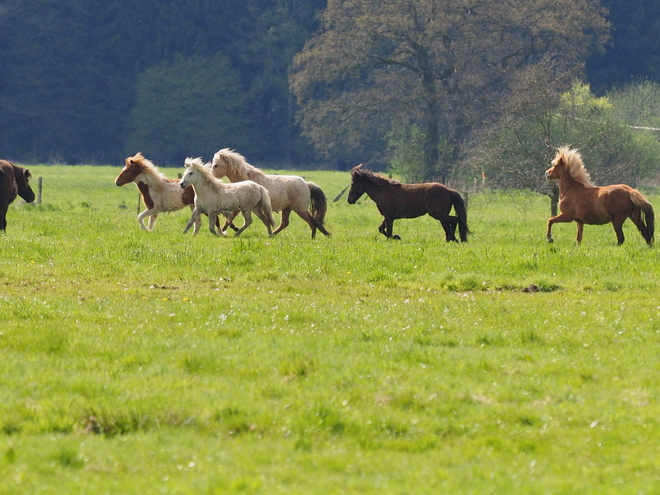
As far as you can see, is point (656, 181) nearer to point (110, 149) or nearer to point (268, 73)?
point (268, 73)

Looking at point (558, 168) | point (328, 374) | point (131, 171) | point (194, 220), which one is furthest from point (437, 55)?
point (328, 374)

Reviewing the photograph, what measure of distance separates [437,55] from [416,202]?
35.1 metres

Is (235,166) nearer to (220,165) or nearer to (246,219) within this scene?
(220,165)

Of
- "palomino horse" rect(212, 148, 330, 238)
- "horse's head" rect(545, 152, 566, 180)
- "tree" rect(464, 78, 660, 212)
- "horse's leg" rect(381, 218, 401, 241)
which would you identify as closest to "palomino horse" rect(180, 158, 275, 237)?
"palomino horse" rect(212, 148, 330, 238)

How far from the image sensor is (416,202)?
21109mm

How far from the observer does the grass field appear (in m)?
6.59

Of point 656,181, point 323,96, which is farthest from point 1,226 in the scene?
point 323,96

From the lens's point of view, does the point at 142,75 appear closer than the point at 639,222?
No

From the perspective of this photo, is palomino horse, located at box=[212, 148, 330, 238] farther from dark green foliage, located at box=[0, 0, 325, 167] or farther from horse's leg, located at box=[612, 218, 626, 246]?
dark green foliage, located at box=[0, 0, 325, 167]

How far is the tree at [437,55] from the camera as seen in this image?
168 feet

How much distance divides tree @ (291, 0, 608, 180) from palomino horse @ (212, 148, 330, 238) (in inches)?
1161

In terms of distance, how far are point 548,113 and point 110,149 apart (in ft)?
192

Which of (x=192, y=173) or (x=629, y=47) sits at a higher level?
(x=629, y=47)

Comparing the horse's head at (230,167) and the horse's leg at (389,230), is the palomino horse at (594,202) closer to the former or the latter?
the horse's leg at (389,230)
